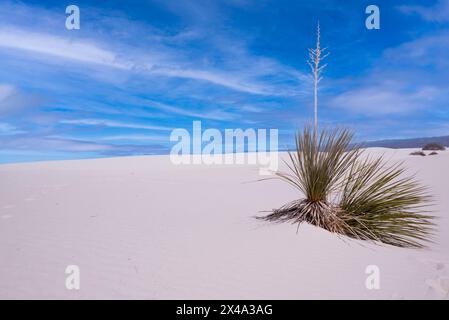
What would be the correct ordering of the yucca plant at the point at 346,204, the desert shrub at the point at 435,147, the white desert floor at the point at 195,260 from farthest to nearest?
1. the desert shrub at the point at 435,147
2. the yucca plant at the point at 346,204
3. the white desert floor at the point at 195,260

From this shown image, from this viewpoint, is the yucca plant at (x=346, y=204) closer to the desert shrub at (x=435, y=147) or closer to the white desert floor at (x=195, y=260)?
the white desert floor at (x=195, y=260)

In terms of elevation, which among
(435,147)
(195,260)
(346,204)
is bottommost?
(195,260)

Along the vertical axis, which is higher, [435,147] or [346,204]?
[435,147]

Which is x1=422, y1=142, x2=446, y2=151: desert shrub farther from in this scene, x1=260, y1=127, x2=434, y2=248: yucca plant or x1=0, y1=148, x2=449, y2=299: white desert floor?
x1=260, y1=127, x2=434, y2=248: yucca plant

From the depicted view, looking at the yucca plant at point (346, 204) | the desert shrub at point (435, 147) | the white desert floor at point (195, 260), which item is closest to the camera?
the white desert floor at point (195, 260)

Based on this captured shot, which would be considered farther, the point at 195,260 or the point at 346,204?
the point at 346,204

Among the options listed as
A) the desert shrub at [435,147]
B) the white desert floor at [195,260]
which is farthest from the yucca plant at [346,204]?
the desert shrub at [435,147]

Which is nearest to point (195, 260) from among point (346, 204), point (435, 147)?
point (346, 204)

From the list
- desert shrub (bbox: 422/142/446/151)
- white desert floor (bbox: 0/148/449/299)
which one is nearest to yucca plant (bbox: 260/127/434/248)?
white desert floor (bbox: 0/148/449/299)

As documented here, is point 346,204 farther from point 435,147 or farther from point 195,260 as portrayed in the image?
point 435,147

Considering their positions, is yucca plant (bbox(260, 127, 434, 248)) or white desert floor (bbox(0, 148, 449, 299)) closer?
white desert floor (bbox(0, 148, 449, 299))
